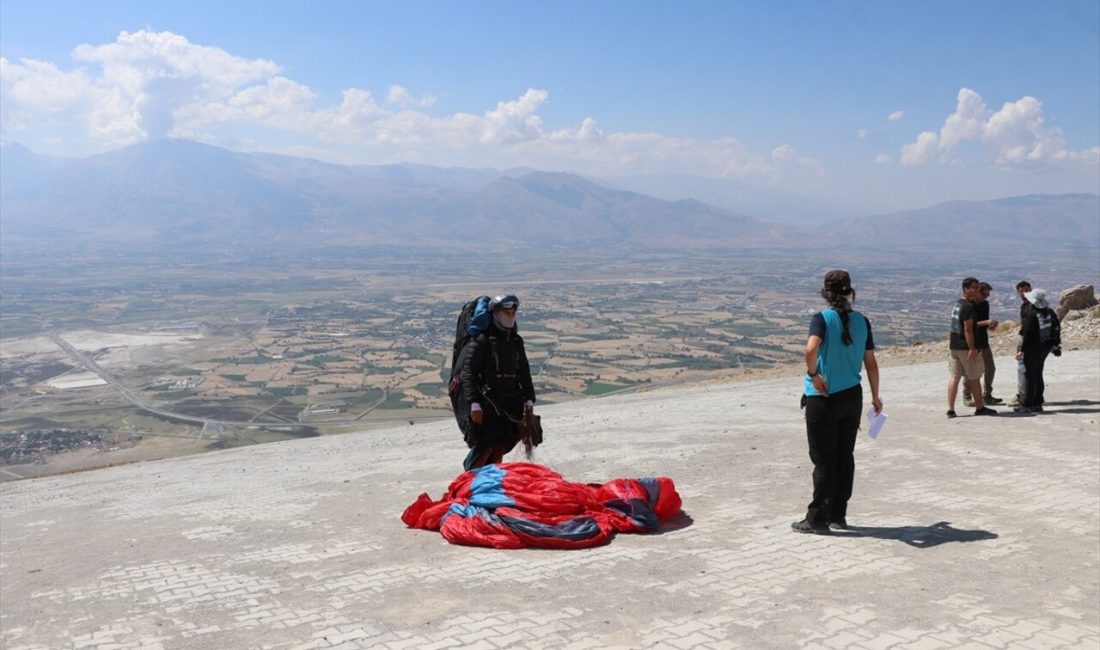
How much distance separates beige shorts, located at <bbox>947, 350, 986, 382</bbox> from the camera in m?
11.6

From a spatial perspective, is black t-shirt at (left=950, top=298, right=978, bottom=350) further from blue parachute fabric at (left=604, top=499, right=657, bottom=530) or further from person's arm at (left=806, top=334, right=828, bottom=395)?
blue parachute fabric at (left=604, top=499, right=657, bottom=530)

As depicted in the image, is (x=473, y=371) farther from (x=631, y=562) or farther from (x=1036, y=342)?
(x=1036, y=342)

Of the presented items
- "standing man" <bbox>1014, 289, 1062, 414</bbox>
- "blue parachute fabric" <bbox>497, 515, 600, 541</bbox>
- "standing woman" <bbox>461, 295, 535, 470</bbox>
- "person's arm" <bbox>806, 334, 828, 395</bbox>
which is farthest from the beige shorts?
"blue parachute fabric" <bbox>497, 515, 600, 541</bbox>

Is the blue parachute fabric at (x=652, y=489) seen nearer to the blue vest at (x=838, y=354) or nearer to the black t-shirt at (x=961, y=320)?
the blue vest at (x=838, y=354)

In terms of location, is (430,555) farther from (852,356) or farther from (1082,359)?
(1082,359)

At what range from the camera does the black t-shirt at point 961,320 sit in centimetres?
1138

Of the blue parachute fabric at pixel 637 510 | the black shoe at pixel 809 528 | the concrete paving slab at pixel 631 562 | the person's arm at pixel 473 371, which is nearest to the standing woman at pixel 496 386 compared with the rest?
the person's arm at pixel 473 371

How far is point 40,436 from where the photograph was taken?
117 ft

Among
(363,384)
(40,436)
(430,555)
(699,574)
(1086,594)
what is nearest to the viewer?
(1086,594)

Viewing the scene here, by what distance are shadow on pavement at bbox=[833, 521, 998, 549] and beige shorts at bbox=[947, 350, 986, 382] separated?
5144 millimetres

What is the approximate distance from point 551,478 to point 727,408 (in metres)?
7.91

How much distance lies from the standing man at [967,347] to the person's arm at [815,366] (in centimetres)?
568

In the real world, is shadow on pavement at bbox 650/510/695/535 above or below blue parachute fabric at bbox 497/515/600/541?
below

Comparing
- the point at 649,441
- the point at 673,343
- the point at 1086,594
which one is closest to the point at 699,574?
the point at 1086,594
